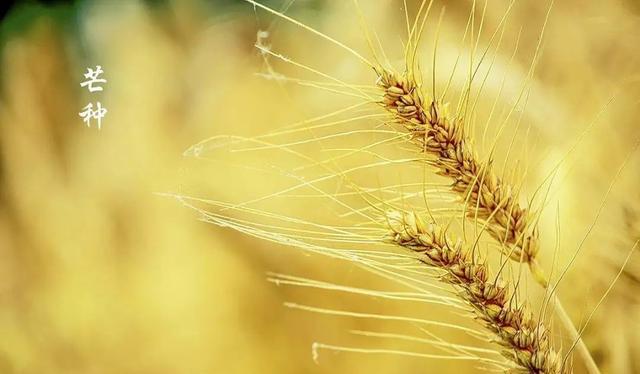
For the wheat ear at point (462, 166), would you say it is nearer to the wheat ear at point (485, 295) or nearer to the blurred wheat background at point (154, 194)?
the wheat ear at point (485, 295)

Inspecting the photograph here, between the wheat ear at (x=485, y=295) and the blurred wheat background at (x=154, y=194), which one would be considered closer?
the wheat ear at (x=485, y=295)

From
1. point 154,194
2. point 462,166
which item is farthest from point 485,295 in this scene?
point 154,194

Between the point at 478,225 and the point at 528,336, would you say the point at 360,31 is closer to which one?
the point at 478,225

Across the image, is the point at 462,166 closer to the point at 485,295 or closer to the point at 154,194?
the point at 485,295

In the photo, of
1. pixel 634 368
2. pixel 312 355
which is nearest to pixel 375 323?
pixel 312 355

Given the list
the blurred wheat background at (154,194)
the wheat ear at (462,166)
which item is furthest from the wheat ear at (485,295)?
the blurred wheat background at (154,194)

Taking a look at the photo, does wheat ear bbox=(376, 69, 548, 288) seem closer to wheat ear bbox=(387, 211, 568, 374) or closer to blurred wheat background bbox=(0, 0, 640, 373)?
wheat ear bbox=(387, 211, 568, 374)

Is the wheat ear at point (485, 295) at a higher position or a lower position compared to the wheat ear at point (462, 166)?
Result: lower
